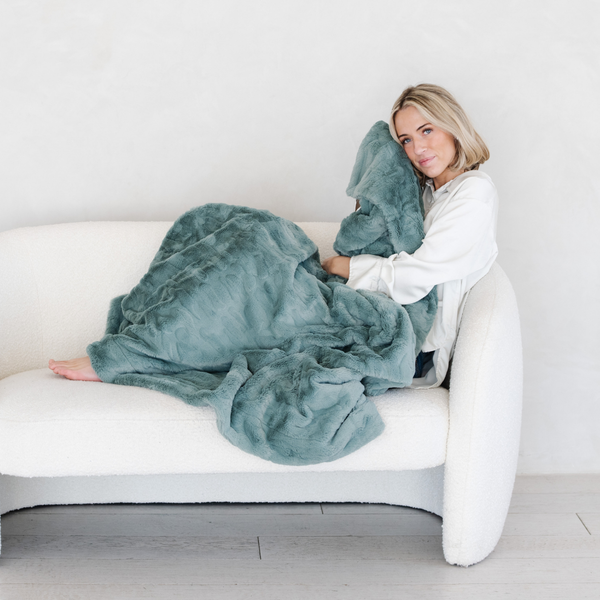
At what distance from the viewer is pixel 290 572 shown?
1.58m

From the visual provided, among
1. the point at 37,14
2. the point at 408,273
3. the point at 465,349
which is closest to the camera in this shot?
the point at 465,349

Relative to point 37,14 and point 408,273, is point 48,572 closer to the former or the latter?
point 408,273

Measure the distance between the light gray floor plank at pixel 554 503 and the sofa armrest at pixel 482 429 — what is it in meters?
0.38

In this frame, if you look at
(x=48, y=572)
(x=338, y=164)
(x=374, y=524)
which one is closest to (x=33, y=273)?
(x=48, y=572)

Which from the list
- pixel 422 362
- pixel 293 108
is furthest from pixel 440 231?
pixel 293 108

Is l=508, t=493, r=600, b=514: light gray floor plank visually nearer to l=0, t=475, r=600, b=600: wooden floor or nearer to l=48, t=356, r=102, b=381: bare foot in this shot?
l=0, t=475, r=600, b=600: wooden floor

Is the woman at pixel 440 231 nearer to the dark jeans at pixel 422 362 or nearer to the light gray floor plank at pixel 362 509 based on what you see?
the dark jeans at pixel 422 362

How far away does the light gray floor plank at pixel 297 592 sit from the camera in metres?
1.47

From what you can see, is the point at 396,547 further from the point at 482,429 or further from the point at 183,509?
the point at 183,509

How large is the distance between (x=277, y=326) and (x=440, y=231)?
0.49 metres

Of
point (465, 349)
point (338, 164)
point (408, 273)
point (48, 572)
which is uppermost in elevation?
point (338, 164)

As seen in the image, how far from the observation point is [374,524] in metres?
1.83

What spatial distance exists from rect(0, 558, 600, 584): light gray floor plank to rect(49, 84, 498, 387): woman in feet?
1.50

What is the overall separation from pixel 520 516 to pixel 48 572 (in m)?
1.28
